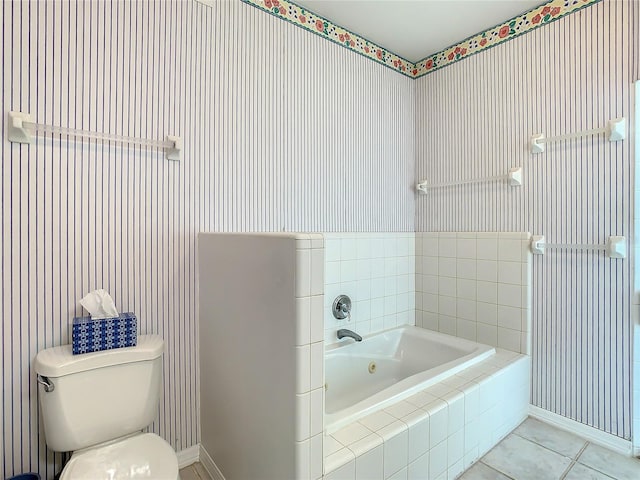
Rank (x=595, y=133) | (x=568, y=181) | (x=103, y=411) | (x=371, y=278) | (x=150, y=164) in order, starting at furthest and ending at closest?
(x=371, y=278) < (x=568, y=181) < (x=595, y=133) < (x=150, y=164) < (x=103, y=411)

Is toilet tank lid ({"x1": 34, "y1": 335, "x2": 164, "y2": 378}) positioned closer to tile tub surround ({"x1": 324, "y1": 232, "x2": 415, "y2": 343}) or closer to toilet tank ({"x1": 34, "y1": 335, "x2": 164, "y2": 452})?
toilet tank ({"x1": 34, "y1": 335, "x2": 164, "y2": 452})

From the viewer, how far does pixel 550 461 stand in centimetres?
178

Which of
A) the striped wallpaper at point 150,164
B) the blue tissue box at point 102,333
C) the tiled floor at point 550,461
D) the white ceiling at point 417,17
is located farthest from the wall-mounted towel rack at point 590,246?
the blue tissue box at point 102,333

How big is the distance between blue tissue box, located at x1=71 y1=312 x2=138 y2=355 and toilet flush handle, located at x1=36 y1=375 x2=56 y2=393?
118 mm

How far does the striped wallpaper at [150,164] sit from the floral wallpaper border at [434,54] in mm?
84

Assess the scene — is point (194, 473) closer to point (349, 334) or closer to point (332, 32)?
point (349, 334)

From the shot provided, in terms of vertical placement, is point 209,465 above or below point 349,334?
below

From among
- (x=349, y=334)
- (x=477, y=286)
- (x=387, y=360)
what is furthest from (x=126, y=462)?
(x=477, y=286)

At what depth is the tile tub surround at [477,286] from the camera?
88.3 inches

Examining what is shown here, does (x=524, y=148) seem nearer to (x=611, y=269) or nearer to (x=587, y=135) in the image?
(x=587, y=135)

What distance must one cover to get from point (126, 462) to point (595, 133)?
8.78 ft

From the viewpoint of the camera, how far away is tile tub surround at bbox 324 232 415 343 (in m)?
2.31

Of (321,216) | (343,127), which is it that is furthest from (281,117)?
(321,216)

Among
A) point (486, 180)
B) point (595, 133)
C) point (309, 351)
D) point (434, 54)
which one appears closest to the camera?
point (309, 351)
